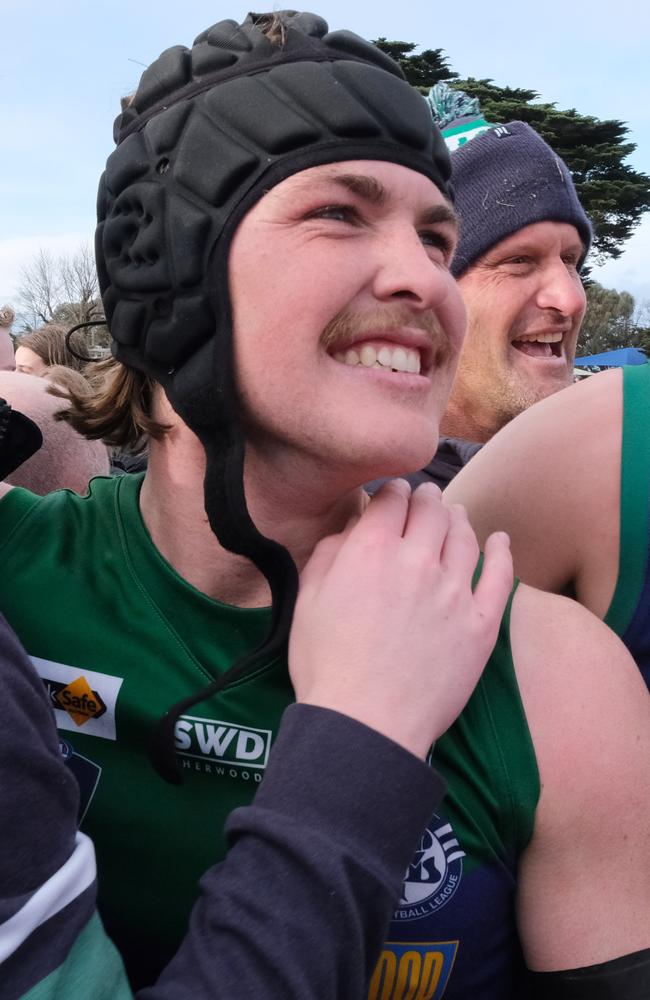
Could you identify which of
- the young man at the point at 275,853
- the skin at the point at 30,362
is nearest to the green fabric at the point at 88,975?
the young man at the point at 275,853

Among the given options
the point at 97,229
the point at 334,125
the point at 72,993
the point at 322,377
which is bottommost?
the point at 72,993

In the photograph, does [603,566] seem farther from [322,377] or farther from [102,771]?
[102,771]

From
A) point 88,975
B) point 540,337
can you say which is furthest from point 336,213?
point 540,337

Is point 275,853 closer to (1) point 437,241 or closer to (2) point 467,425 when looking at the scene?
(1) point 437,241

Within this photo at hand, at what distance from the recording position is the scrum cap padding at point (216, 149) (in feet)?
5.35

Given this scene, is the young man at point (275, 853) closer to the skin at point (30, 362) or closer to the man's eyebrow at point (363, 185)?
the man's eyebrow at point (363, 185)

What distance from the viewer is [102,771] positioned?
5.64 feet

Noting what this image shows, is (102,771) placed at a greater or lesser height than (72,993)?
lesser

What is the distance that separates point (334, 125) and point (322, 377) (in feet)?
1.57

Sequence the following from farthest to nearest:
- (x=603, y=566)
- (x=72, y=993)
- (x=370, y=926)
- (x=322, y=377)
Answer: (x=603, y=566)
(x=322, y=377)
(x=370, y=926)
(x=72, y=993)

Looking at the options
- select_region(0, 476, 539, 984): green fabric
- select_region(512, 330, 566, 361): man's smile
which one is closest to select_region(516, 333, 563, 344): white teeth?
select_region(512, 330, 566, 361): man's smile

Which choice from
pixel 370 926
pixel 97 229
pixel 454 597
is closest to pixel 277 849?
pixel 370 926

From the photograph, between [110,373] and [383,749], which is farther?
[110,373]

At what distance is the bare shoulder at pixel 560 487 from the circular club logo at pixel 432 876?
2.14 feet
